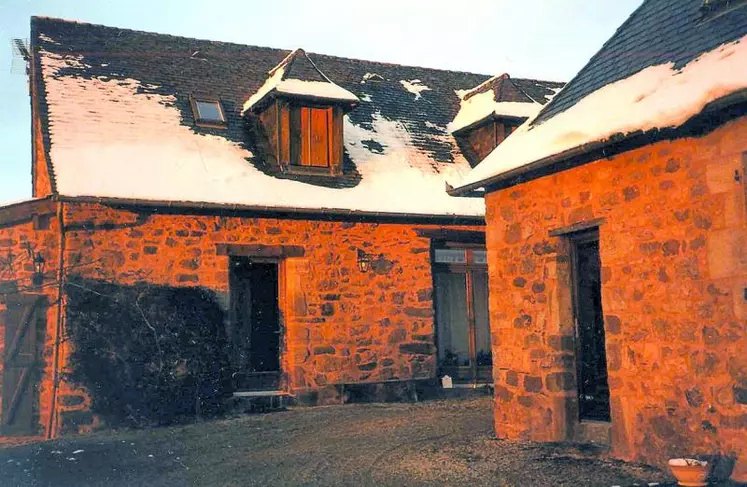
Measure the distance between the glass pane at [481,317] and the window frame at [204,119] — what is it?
4.86 metres

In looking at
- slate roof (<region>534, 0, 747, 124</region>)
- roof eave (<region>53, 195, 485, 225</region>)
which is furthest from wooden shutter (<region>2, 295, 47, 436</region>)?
slate roof (<region>534, 0, 747, 124</region>)

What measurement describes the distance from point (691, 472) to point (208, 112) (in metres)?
9.42

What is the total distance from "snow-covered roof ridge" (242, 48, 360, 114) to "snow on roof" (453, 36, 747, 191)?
4.30 m

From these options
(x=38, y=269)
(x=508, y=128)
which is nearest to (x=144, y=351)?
(x=38, y=269)

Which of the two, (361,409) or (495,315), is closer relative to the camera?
(495,315)

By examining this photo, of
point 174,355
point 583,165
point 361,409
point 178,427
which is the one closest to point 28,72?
point 174,355

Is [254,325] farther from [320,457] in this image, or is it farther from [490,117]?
[490,117]

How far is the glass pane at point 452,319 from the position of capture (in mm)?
12539

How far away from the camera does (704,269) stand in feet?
19.4

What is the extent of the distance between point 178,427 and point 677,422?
6119 millimetres

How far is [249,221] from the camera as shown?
36.3ft

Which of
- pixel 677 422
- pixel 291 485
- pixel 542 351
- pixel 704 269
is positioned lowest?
pixel 291 485

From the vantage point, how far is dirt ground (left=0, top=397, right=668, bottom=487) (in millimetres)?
6277

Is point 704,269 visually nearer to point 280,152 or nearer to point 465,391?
point 465,391
